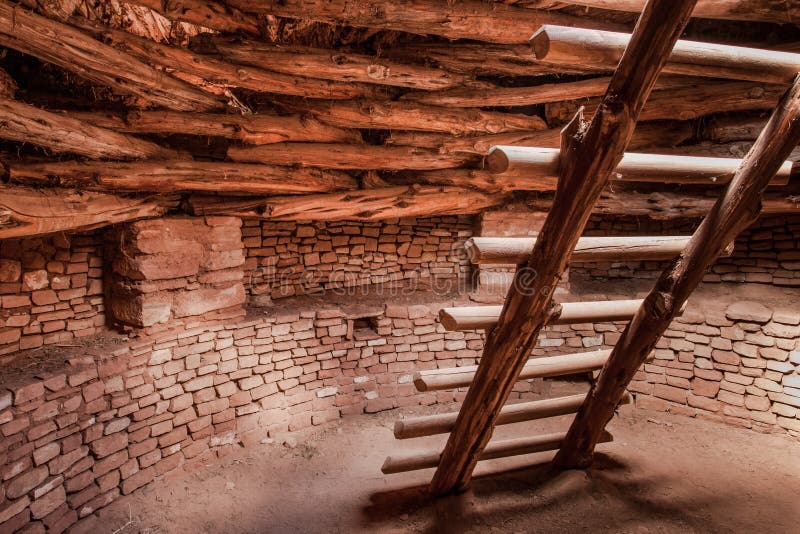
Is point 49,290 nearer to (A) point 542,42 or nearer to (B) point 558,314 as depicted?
(B) point 558,314

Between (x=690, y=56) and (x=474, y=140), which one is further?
(x=474, y=140)

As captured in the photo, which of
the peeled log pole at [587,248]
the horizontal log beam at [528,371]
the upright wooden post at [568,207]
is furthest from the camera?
the horizontal log beam at [528,371]

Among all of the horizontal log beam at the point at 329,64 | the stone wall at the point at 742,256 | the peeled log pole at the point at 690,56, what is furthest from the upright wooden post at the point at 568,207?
the stone wall at the point at 742,256

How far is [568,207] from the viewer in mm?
1904

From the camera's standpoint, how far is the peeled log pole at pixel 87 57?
254cm

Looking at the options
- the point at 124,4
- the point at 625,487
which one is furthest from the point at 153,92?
the point at 625,487

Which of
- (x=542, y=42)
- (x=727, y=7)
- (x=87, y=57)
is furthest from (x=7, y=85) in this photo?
(x=727, y=7)

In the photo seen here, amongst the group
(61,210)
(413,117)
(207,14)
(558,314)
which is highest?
(207,14)

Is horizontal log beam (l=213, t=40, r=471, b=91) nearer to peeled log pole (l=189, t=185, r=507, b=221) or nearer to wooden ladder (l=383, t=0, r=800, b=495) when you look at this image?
peeled log pole (l=189, t=185, r=507, b=221)

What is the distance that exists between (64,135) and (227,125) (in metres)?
1.28

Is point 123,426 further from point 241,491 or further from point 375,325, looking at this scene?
point 375,325

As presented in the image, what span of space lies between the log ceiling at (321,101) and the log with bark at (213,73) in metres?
0.01

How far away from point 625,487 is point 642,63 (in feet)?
9.98

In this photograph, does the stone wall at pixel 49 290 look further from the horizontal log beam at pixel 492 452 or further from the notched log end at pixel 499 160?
the notched log end at pixel 499 160
